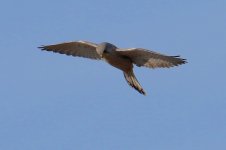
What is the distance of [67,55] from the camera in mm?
29375

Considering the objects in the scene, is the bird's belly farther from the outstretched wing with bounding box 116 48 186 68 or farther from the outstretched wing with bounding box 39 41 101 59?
the outstretched wing with bounding box 39 41 101 59

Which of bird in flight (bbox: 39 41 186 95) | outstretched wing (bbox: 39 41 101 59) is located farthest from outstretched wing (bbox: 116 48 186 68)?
outstretched wing (bbox: 39 41 101 59)

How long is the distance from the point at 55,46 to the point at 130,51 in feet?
8.91

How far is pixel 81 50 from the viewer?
2939 centimetres

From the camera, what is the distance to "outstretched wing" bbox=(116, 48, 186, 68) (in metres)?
27.0

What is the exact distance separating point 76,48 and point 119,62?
2357 mm

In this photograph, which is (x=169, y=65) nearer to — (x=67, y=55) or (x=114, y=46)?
(x=114, y=46)

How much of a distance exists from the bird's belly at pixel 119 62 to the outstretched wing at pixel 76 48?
1.55m

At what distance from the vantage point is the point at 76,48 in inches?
1163

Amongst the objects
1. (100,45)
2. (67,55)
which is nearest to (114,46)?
(100,45)

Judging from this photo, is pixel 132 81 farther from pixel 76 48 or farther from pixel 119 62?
pixel 76 48

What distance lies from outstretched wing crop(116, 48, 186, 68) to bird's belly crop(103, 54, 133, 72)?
137 millimetres

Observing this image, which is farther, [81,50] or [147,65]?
[81,50]

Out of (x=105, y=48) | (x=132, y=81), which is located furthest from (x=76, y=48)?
(x=105, y=48)
